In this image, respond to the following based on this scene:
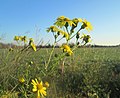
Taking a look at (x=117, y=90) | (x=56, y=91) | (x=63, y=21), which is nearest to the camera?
(x=63, y=21)

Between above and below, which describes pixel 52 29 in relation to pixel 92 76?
above

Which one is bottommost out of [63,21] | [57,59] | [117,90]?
[117,90]

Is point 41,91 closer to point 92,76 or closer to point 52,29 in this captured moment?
point 52,29

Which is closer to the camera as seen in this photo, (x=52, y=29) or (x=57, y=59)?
(x=57, y=59)

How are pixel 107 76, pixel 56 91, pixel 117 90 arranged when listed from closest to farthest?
pixel 56 91
pixel 117 90
pixel 107 76

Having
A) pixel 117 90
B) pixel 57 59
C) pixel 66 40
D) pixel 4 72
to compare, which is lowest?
pixel 117 90

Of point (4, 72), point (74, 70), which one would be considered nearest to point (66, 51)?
point (4, 72)

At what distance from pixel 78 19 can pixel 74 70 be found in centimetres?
360

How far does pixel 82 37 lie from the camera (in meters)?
2.35

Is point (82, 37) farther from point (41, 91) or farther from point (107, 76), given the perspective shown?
point (107, 76)

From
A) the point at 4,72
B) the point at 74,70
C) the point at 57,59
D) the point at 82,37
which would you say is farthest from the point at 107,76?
the point at 57,59

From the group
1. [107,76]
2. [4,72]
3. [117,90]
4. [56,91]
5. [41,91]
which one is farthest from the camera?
[107,76]

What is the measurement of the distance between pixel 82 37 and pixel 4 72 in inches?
67.1

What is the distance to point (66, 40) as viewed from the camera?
2.05 meters
